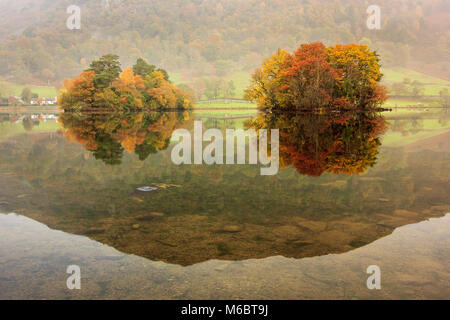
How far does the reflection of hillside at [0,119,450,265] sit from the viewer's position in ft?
19.0

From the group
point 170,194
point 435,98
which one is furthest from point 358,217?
point 435,98

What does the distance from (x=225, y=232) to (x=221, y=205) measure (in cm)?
178

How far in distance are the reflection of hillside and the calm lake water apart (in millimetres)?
33

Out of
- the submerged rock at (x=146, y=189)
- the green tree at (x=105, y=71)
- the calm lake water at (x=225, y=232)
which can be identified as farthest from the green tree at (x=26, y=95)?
the submerged rock at (x=146, y=189)

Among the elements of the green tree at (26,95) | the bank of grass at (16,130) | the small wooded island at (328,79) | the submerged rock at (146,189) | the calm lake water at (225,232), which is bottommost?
the calm lake water at (225,232)

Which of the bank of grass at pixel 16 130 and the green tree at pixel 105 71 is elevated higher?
the green tree at pixel 105 71

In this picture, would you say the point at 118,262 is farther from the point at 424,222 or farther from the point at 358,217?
the point at 424,222

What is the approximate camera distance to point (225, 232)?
6.25m

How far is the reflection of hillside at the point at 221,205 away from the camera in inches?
227

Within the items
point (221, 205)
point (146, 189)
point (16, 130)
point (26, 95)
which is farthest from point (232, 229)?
point (26, 95)

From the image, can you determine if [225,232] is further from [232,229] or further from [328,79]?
[328,79]

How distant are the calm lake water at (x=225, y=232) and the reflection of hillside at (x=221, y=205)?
0.03 meters

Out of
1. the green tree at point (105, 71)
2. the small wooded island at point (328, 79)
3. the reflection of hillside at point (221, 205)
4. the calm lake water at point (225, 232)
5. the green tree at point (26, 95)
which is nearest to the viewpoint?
the calm lake water at point (225, 232)

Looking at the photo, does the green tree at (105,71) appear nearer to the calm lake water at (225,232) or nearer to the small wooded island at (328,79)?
A: the small wooded island at (328,79)
